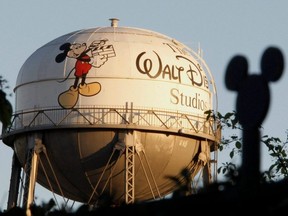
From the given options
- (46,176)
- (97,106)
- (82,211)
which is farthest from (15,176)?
(82,211)

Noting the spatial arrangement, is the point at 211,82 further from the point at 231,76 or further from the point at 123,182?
the point at 231,76

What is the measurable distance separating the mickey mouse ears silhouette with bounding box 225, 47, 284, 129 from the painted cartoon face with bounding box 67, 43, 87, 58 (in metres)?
30.3

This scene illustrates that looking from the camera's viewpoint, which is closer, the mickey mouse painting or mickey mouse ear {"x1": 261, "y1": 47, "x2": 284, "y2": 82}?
mickey mouse ear {"x1": 261, "y1": 47, "x2": 284, "y2": 82}

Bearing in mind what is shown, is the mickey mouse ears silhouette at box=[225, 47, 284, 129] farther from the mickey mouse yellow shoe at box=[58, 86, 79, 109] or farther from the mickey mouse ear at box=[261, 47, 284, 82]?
the mickey mouse yellow shoe at box=[58, 86, 79, 109]

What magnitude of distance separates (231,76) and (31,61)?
3185 centimetres

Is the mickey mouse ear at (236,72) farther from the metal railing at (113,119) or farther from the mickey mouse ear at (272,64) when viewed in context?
the metal railing at (113,119)

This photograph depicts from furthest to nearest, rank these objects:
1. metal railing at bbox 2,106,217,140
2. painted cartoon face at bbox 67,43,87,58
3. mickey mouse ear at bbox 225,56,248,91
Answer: painted cartoon face at bbox 67,43,87,58 → metal railing at bbox 2,106,217,140 → mickey mouse ear at bbox 225,56,248,91

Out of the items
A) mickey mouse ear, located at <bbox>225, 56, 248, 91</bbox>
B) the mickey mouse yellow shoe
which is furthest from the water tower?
mickey mouse ear, located at <bbox>225, 56, 248, 91</bbox>

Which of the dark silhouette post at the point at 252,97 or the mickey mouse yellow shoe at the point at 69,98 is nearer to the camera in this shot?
the dark silhouette post at the point at 252,97

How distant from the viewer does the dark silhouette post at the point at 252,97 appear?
12.4 metres

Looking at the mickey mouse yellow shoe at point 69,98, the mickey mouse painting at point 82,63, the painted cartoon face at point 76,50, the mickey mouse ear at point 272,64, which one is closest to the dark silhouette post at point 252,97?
the mickey mouse ear at point 272,64

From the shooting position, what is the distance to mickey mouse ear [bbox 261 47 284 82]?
40.5 feet

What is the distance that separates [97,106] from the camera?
42.2 meters

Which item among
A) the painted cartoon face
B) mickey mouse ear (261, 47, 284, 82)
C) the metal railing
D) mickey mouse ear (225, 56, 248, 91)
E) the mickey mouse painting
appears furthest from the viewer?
the painted cartoon face
